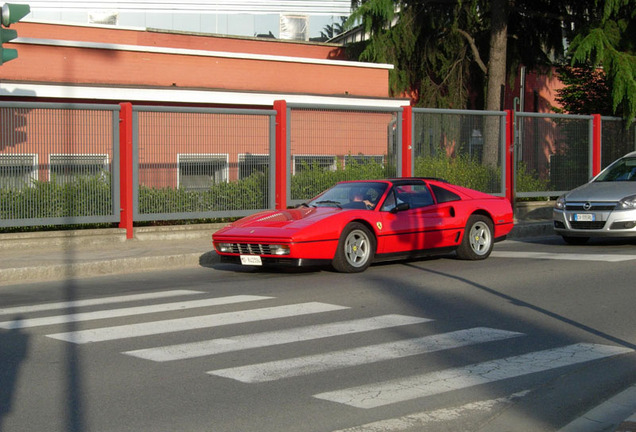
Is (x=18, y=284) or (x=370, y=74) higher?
(x=370, y=74)

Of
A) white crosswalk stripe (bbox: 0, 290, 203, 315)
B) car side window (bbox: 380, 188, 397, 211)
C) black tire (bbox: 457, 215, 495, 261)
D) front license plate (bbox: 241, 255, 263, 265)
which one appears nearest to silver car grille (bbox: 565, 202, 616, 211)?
black tire (bbox: 457, 215, 495, 261)

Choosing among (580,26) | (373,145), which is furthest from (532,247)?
(580,26)

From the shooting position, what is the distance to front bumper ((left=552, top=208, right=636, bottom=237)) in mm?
14617

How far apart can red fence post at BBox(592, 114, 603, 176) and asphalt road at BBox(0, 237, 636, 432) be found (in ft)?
38.9

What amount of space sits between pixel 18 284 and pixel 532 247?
9.04 meters

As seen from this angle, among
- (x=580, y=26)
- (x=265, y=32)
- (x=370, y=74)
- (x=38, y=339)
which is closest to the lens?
(x=38, y=339)

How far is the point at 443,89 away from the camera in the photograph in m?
31.6

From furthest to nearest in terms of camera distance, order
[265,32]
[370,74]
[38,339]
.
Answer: [265,32]
[370,74]
[38,339]

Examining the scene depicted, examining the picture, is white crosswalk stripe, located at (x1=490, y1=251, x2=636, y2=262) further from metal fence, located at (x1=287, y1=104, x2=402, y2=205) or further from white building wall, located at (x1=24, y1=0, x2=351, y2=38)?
white building wall, located at (x1=24, y1=0, x2=351, y2=38)

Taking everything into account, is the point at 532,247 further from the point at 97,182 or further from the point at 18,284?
the point at 18,284

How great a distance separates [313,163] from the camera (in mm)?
17531

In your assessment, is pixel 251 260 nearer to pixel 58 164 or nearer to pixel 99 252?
pixel 99 252

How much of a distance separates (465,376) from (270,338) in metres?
2.00

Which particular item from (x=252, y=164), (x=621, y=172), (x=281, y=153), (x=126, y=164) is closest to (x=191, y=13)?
(x=281, y=153)
